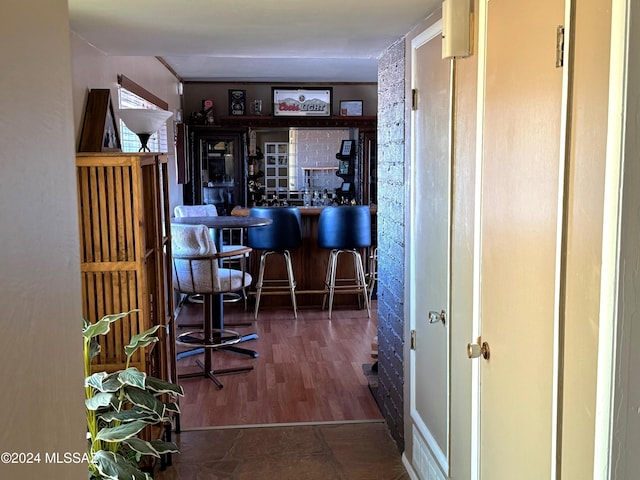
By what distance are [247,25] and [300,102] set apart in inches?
202

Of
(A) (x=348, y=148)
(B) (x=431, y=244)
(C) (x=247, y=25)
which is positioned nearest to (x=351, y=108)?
(A) (x=348, y=148)

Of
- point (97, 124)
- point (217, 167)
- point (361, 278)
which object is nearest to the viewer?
point (97, 124)

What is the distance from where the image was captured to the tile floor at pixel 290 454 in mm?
2994

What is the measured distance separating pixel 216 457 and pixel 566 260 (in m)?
2.33

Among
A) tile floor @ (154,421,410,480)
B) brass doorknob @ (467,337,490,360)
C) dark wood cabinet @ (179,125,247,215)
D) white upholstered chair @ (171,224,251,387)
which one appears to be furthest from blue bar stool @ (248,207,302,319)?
brass doorknob @ (467,337,490,360)

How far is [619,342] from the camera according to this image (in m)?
1.15

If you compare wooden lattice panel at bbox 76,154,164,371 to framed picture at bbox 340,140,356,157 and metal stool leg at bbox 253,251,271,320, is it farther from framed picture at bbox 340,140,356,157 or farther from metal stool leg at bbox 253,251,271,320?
framed picture at bbox 340,140,356,157

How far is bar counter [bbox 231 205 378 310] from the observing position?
20.2 feet

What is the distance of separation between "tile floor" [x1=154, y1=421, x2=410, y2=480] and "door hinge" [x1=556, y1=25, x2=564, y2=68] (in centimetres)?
217

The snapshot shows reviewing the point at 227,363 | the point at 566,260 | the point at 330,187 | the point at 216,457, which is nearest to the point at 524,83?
the point at 566,260

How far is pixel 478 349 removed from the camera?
191cm

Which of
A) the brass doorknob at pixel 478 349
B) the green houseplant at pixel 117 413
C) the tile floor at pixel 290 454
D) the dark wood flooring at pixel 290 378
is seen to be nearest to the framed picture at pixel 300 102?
the dark wood flooring at pixel 290 378

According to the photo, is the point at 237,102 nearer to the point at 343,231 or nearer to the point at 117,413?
the point at 343,231

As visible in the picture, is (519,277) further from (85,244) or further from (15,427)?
(85,244)
